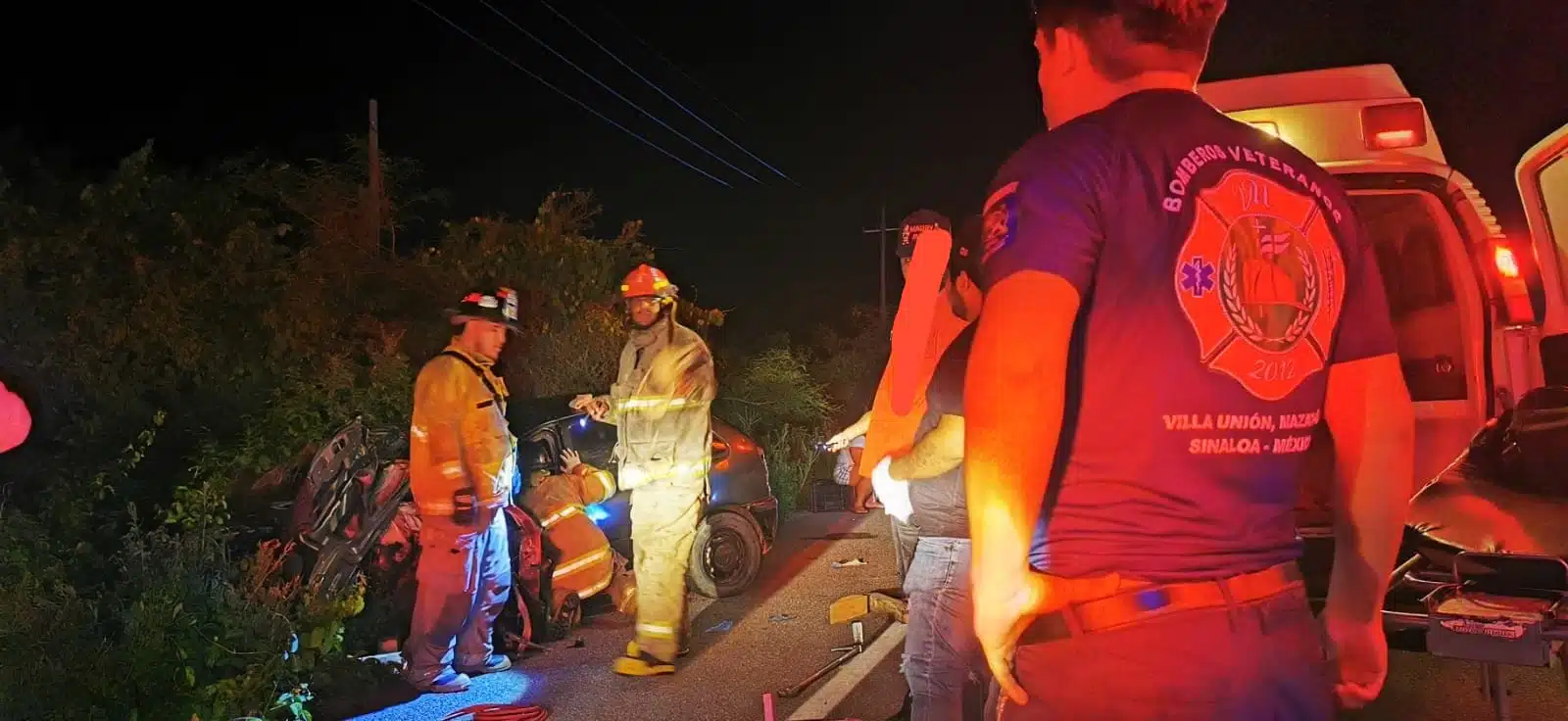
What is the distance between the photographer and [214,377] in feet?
33.0

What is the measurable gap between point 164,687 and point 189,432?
356cm

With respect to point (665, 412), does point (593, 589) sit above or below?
below

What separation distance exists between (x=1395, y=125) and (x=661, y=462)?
3758 millimetres

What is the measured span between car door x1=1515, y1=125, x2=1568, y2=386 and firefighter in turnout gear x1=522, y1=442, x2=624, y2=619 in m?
4.76

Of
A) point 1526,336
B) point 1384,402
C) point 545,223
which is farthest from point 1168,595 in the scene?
point 545,223

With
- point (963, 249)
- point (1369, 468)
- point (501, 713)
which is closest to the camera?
point (1369, 468)

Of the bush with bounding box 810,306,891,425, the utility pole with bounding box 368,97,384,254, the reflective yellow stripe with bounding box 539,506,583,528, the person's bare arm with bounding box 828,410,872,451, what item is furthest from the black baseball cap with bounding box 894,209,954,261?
the utility pole with bounding box 368,97,384,254

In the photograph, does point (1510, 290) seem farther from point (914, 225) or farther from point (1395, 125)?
point (914, 225)

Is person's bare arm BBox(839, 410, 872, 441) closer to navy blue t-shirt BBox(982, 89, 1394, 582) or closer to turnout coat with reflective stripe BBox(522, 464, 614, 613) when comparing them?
turnout coat with reflective stripe BBox(522, 464, 614, 613)

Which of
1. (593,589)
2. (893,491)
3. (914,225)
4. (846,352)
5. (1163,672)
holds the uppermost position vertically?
(846,352)

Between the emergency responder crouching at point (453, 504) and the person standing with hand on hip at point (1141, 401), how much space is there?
4563 mm

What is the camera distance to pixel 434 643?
5969 millimetres

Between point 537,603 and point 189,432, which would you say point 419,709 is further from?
point 189,432

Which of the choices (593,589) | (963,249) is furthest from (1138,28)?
(593,589)
